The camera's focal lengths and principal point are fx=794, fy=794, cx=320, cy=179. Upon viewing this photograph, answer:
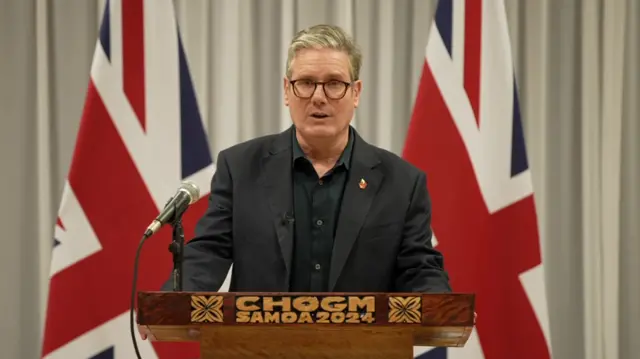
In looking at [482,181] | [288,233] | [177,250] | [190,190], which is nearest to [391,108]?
[482,181]

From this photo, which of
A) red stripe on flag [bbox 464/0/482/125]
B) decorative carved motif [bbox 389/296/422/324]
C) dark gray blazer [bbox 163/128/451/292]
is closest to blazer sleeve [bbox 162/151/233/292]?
dark gray blazer [bbox 163/128/451/292]

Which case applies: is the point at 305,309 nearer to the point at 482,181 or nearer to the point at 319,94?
the point at 319,94

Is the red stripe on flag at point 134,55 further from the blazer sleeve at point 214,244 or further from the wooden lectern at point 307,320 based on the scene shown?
the wooden lectern at point 307,320

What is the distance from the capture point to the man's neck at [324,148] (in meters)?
2.40

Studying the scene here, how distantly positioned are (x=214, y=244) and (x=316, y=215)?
1.01ft

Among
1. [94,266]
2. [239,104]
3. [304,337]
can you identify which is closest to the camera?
[304,337]

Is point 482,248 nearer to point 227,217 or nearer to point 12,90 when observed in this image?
point 227,217

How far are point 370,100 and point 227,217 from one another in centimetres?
188

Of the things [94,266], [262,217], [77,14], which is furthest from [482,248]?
[77,14]

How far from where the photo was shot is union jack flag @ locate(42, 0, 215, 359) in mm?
3229

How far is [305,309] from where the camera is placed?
158 cm

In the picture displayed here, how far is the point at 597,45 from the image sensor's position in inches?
162

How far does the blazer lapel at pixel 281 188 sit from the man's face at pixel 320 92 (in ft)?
0.38

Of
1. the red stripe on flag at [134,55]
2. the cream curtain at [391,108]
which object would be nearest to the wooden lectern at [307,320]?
the red stripe on flag at [134,55]
